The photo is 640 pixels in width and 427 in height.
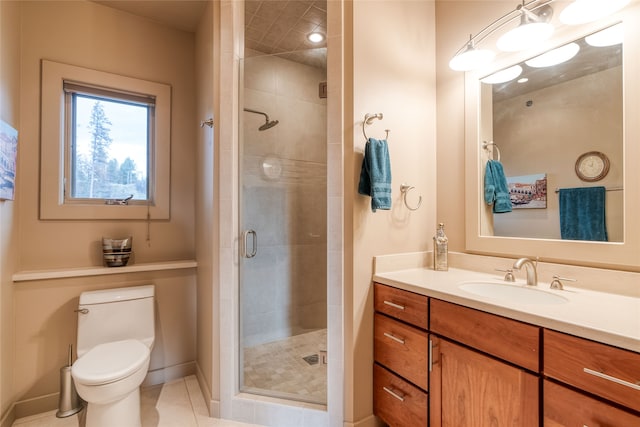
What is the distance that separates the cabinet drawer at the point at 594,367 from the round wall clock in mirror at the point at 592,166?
0.80 meters

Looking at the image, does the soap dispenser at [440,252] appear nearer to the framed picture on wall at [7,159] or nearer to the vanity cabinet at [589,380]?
the vanity cabinet at [589,380]

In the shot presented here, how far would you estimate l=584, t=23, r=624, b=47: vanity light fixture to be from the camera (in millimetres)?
1211

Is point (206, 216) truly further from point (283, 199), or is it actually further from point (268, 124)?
point (268, 124)

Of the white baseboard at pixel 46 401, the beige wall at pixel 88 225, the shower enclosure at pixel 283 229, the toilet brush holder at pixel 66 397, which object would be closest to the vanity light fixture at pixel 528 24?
the shower enclosure at pixel 283 229

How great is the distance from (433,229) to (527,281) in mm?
600

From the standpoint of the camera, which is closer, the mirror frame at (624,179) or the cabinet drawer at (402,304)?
the mirror frame at (624,179)

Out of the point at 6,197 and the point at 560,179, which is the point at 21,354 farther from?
the point at 560,179

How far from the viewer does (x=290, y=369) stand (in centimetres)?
192

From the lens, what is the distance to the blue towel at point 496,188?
159 centimetres

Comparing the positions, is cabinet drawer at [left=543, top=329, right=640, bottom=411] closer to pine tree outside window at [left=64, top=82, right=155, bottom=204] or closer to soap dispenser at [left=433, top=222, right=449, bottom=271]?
soap dispenser at [left=433, top=222, right=449, bottom=271]

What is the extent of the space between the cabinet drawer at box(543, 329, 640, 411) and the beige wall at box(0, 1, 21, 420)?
249cm

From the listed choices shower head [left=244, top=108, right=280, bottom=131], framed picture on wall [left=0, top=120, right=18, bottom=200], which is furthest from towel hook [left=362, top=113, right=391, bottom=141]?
framed picture on wall [left=0, top=120, right=18, bottom=200]

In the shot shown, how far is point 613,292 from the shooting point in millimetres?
1197

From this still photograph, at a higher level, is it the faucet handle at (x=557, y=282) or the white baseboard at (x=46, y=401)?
the faucet handle at (x=557, y=282)
